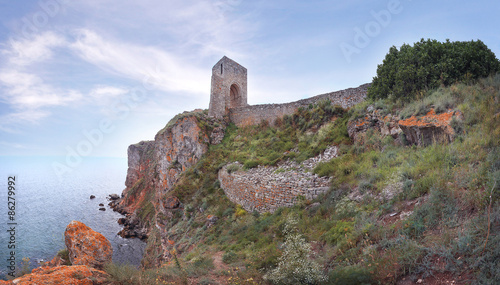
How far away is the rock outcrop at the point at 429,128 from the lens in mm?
6969

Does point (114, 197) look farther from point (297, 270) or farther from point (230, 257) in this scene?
point (297, 270)

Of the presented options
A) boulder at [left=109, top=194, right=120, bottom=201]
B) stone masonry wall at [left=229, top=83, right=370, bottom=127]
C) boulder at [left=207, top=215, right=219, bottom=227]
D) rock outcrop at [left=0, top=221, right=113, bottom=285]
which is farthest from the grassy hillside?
boulder at [left=109, top=194, right=120, bottom=201]

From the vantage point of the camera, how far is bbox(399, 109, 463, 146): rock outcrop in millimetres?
6969

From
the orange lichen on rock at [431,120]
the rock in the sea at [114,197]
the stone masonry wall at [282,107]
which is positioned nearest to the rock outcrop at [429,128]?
the orange lichen on rock at [431,120]

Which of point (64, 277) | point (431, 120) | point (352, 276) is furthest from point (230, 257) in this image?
point (431, 120)

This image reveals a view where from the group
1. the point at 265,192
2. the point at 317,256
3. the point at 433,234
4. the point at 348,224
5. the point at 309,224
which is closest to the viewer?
the point at 433,234

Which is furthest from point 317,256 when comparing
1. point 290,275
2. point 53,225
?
point 53,225

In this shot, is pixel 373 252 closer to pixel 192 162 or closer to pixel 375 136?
pixel 375 136

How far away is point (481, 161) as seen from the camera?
502 cm

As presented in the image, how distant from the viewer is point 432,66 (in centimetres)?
917

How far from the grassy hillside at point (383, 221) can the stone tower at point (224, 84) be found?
469 inches

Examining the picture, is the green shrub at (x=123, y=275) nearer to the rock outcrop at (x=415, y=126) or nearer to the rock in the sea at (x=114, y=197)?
the rock outcrop at (x=415, y=126)

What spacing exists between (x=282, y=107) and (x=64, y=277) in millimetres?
16332

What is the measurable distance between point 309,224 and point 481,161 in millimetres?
4775
